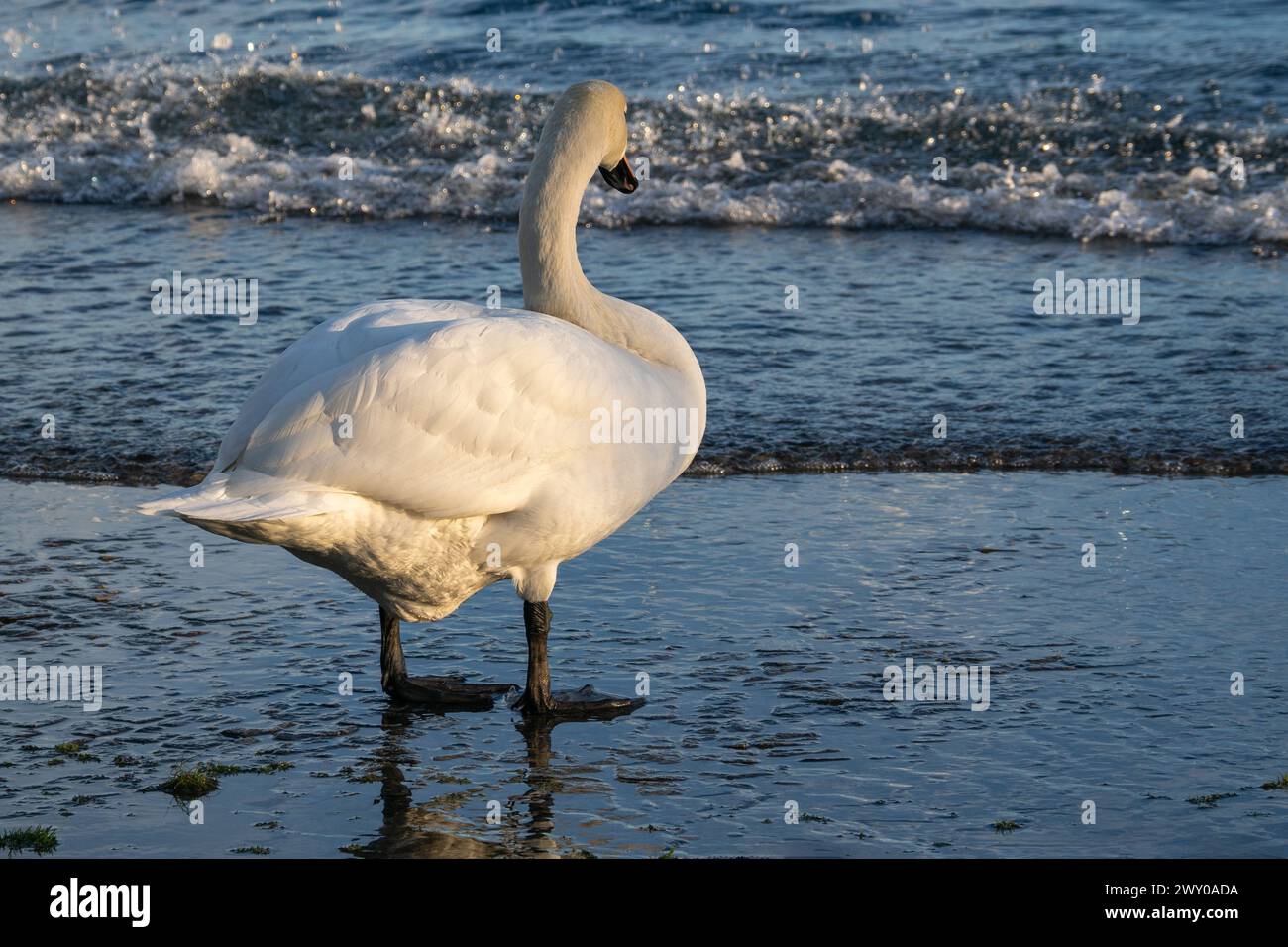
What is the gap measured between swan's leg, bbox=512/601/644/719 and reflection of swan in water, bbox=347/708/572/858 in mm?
341

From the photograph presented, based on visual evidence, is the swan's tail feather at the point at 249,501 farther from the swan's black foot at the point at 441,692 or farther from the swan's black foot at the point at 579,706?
the swan's black foot at the point at 579,706

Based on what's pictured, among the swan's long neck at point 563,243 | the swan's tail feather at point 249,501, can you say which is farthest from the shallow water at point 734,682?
the swan's long neck at point 563,243

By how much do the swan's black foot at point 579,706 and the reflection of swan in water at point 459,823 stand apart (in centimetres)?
33

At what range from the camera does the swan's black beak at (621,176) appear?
20.4 ft

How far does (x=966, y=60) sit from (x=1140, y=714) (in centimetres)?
1333

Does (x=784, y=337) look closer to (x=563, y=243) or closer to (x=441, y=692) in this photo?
(x=563, y=243)

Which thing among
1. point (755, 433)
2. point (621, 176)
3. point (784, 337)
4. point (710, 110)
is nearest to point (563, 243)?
point (621, 176)

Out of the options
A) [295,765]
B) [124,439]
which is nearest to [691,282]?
[124,439]

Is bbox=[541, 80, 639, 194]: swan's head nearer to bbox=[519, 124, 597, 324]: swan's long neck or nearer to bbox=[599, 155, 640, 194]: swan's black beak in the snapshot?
bbox=[519, 124, 597, 324]: swan's long neck

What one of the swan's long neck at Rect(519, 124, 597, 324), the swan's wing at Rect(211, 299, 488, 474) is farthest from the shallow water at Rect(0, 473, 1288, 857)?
the swan's long neck at Rect(519, 124, 597, 324)

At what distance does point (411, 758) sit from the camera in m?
5.21

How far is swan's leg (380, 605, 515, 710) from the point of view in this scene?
561cm

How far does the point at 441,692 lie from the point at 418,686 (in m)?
0.08

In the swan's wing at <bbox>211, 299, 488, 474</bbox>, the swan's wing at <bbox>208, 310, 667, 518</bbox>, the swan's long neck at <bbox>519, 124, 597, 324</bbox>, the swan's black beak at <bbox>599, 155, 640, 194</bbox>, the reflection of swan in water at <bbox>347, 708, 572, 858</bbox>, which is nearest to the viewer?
the reflection of swan in water at <bbox>347, 708, 572, 858</bbox>
